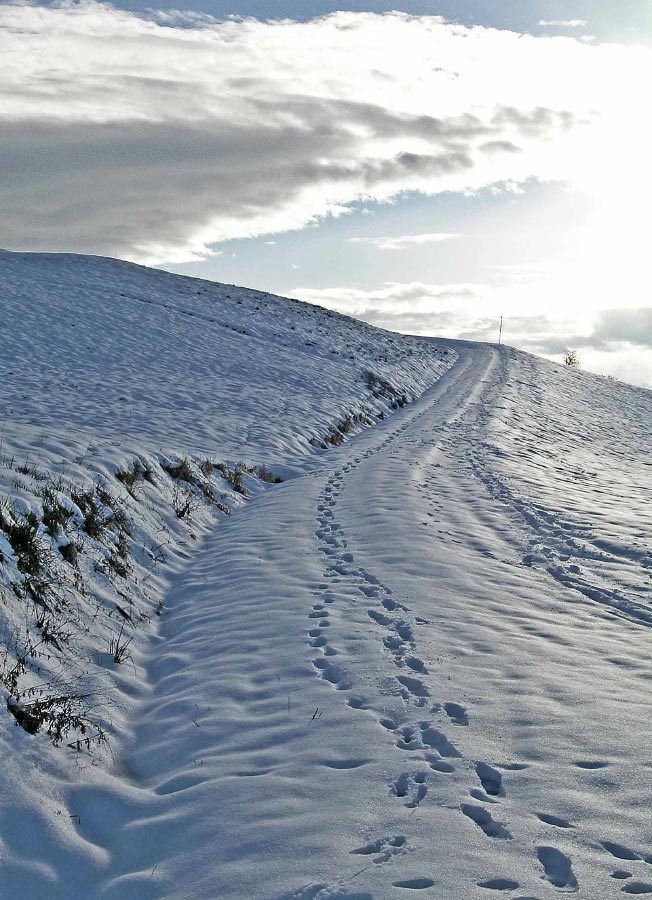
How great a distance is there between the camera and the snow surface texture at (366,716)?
3814 millimetres

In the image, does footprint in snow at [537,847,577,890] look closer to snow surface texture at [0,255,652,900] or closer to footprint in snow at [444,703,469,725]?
snow surface texture at [0,255,652,900]

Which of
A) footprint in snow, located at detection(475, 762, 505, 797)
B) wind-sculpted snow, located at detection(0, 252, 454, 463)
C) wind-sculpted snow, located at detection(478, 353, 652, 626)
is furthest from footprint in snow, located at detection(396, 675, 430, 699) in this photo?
wind-sculpted snow, located at detection(0, 252, 454, 463)

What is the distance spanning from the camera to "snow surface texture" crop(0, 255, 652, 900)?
12.5ft

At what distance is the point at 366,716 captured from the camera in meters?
5.38

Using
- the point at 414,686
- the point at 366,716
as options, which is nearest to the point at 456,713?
the point at 414,686

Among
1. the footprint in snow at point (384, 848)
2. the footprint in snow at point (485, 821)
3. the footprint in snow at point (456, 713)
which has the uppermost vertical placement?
the footprint in snow at point (456, 713)

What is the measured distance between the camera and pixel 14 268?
37781 mm

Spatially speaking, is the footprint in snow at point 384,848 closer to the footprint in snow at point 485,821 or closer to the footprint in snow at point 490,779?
the footprint in snow at point 485,821

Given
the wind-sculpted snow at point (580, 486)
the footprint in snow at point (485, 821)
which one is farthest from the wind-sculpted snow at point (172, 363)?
the footprint in snow at point (485, 821)

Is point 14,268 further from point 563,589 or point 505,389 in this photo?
point 563,589

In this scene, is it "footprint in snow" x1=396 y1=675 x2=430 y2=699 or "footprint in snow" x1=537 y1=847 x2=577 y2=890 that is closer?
"footprint in snow" x1=537 y1=847 x2=577 y2=890

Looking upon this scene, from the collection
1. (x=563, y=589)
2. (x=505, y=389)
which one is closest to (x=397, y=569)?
(x=563, y=589)

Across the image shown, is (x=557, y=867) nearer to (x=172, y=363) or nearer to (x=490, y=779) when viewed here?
(x=490, y=779)

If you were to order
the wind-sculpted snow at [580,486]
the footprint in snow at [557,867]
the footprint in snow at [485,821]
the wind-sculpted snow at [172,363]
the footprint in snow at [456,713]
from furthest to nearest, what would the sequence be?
the wind-sculpted snow at [172,363] → the wind-sculpted snow at [580,486] → the footprint in snow at [456,713] → the footprint in snow at [485,821] → the footprint in snow at [557,867]
